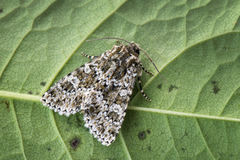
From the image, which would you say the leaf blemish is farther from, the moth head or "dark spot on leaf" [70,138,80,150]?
the moth head

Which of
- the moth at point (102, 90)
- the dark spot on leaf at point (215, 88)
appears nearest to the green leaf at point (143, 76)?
the dark spot on leaf at point (215, 88)

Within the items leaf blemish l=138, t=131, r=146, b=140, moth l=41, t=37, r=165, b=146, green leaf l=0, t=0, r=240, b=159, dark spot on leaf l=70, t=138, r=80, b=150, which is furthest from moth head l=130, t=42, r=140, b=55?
dark spot on leaf l=70, t=138, r=80, b=150

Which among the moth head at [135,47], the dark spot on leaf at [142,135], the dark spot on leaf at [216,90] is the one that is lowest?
the dark spot on leaf at [142,135]

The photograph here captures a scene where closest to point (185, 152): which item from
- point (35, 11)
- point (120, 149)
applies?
point (120, 149)

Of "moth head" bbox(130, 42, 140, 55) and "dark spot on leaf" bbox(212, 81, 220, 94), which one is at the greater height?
"moth head" bbox(130, 42, 140, 55)

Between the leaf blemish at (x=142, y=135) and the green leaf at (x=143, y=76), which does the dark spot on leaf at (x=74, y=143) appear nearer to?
the green leaf at (x=143, y=76)

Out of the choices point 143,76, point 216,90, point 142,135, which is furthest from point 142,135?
point 216,90
